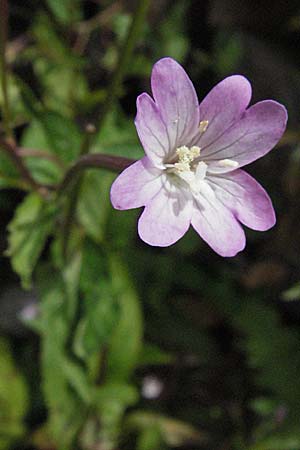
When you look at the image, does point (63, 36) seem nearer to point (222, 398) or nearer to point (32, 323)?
point (32, 323)

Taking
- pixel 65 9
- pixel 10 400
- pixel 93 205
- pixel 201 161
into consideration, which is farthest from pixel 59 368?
pixel 65 9

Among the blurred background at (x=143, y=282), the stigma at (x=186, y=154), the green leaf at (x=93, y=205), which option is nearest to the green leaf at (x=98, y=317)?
the blurred background at (x=143, y=282)

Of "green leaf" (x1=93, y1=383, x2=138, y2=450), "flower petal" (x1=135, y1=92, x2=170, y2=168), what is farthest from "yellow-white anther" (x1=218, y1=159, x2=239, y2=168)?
"green leaf" (x1=93, y1=383, x2=138, y2=450)

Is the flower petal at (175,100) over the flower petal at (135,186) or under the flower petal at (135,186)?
over

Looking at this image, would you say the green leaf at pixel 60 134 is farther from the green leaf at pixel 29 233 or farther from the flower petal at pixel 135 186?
the flower petal at pixel 135 186

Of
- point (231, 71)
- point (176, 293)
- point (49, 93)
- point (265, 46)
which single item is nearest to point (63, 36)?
point (49, 93)

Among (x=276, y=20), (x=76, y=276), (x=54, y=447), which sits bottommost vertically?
(x=54, y=447)
